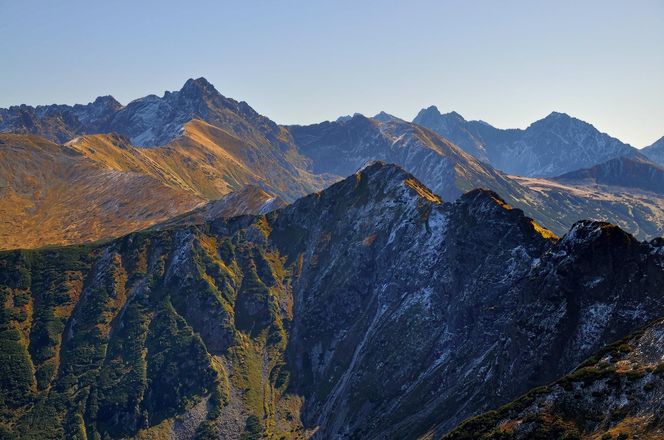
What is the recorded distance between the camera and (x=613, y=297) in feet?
625

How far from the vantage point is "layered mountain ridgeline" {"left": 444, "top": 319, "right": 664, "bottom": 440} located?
385 feet

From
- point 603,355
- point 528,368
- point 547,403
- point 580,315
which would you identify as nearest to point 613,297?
point 580,315

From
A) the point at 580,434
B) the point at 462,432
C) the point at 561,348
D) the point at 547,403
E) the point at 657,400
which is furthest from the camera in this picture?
the point at 561,348

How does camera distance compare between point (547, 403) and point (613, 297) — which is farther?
point (613, 297)

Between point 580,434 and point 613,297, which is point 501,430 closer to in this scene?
point 580,434

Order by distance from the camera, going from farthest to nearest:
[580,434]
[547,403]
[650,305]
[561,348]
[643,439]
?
[561,348]
[650,305]
[547,403]
[580,434]
[643,439]

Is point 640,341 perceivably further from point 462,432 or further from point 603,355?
point 462,432

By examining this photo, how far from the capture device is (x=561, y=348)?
632 feet

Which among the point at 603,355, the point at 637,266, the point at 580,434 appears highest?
the point at 637,266

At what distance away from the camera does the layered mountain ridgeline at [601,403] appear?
117 meters

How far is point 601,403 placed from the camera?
424ft

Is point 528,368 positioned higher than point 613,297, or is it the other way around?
point 613,297

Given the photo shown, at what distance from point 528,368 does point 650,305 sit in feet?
138

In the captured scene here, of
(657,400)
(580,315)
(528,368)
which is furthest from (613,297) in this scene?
(657,400)
